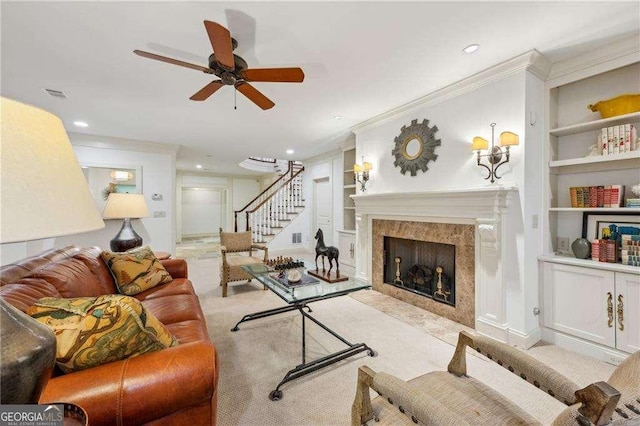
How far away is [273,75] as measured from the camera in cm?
199

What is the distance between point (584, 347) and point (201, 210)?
10.5 meters

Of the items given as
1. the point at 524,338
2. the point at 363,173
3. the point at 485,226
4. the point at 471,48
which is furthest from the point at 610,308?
the point at 363,173

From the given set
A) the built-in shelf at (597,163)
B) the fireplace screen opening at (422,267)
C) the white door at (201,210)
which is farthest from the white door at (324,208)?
the white door at (201,210)

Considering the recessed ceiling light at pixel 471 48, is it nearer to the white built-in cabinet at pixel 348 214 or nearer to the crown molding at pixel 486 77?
the crown molding at pixel 486 77

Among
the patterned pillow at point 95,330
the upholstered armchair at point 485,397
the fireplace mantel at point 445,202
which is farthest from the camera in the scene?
the fireplace mantel at point 445,202

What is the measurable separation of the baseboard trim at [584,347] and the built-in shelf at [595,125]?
1.82 meters

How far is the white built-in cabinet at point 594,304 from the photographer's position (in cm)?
204

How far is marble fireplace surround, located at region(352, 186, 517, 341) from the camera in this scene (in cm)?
246

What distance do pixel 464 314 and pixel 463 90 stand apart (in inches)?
91.6

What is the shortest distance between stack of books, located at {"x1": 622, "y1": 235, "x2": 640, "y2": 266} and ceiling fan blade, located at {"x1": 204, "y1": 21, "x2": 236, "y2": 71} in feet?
10.7

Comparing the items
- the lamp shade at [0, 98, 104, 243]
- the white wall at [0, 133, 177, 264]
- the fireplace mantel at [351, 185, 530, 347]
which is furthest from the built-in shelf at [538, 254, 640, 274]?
the white wall at [0, 133, 177, 264]

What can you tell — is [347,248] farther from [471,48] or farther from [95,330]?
[95,330]

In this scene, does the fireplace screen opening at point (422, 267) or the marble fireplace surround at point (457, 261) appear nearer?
the marble fireplace surround at point (457, 261)

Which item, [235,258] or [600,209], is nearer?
[600,209]
